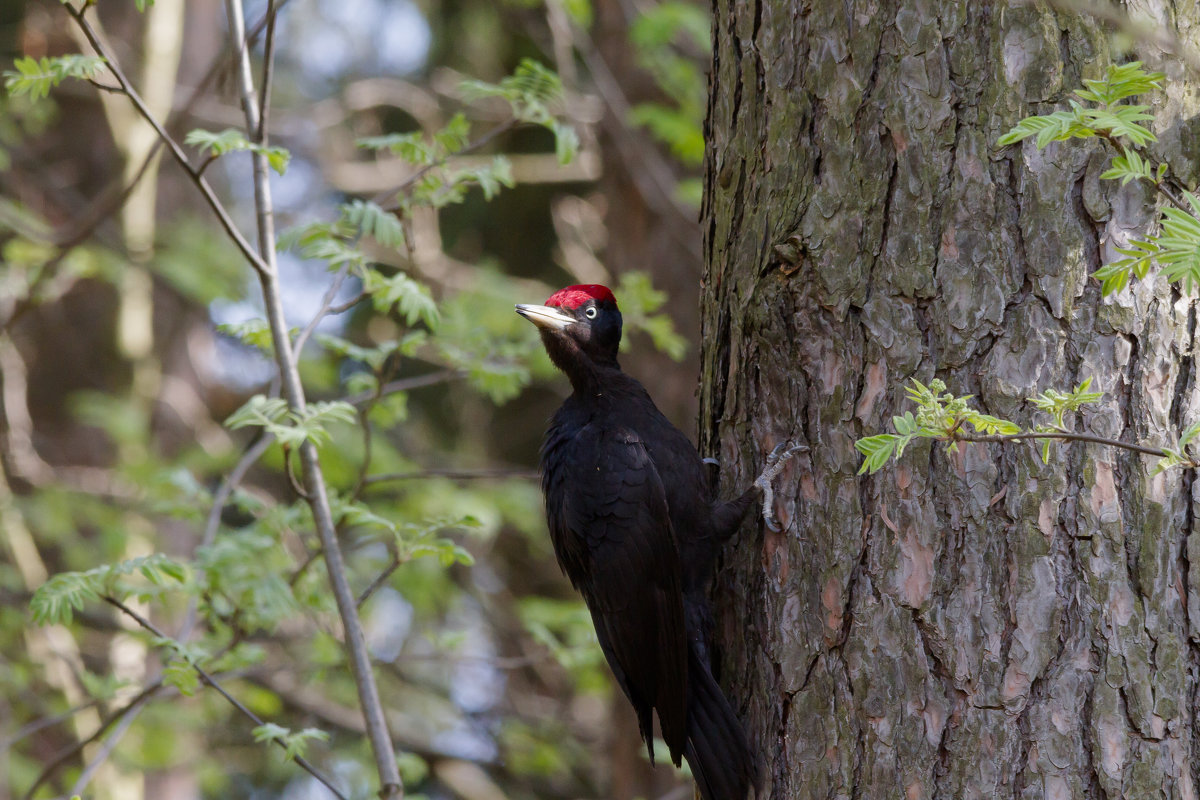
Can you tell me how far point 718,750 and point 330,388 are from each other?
17.0 feet

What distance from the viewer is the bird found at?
2.28 metres

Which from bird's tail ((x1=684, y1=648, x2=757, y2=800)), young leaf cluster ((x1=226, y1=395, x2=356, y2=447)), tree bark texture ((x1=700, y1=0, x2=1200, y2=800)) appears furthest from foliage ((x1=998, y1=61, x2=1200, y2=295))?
young leaf cluster ((x1=226, y1=395, x2=356, y2=447))

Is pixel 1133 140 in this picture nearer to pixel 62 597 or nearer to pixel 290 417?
pixel 290 417

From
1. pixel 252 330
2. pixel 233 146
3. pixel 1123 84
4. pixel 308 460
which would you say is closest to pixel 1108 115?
pixel 1123 84

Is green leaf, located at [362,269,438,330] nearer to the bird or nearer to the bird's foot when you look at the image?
the bird

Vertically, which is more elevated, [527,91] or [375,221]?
[527,91]

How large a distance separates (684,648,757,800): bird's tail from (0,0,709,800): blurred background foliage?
906 millimetres

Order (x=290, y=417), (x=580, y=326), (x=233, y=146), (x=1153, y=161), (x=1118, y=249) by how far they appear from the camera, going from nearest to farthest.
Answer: (x=1118, y=249) → (x=1153, y=161) → (x=233, y=146) → (x=290, y=417) → (x=580, y=326)

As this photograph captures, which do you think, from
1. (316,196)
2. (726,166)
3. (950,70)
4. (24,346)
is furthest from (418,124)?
(950,70)

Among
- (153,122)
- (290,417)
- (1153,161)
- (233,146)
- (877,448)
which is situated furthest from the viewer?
(290,417)

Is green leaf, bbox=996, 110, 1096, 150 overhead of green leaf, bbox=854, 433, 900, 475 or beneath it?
overhead

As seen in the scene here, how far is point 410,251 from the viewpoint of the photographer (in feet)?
9.80

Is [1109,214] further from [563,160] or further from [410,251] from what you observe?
[410,251]

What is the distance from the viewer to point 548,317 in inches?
122
